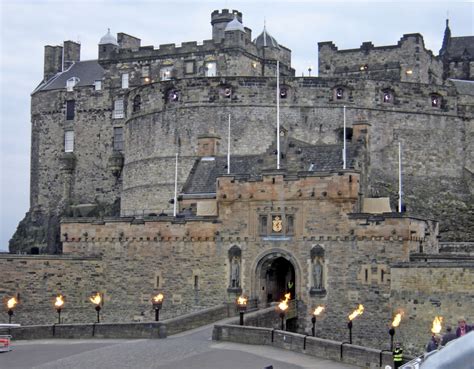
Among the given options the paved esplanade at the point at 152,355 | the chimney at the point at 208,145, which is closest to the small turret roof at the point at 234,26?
Answer: the chimney at the point at 208,145

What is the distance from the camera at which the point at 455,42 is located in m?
65.0

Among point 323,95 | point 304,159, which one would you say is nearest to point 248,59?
point 323,95

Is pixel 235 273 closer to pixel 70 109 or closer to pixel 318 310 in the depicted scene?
pixel 318 310

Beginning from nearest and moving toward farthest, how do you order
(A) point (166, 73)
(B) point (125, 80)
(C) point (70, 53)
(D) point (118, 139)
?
1. (A) point (166, 73)
2. (D) point (118, 139)
3. (B) point (125, 80)
4. (C) point (70, 53)

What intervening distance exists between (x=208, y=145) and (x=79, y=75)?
2417 centimetres

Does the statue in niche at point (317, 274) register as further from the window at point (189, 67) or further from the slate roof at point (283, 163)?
the window at point (189, 67)

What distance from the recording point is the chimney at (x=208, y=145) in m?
39.6

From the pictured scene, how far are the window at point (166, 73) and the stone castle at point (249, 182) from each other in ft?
0.32

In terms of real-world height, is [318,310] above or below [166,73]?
below

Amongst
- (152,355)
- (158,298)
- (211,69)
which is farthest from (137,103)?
(152,355)

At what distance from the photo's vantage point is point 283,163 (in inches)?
1390

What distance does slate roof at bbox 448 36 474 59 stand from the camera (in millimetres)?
62562

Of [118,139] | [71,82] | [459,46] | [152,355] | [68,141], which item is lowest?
[152,355]

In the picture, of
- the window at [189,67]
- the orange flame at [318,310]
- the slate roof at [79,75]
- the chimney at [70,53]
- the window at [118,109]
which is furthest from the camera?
the chimney at [70,53]
